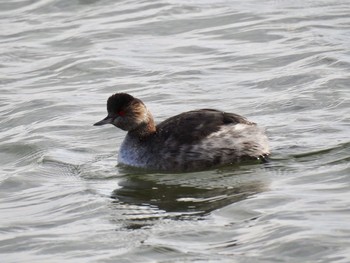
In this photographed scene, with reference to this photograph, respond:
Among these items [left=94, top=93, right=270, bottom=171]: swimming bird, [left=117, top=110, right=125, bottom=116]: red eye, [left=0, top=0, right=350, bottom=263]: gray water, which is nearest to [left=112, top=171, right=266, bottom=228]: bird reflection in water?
[left=0, top=0, right=350, bottom=263]: gray water

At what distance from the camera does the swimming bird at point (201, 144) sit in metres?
10.5

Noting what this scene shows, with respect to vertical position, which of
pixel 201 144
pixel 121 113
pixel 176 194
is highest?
pixel 121 113

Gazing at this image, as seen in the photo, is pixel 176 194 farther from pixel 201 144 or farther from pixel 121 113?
pixel 121 113

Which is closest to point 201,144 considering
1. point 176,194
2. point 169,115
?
point 176,194

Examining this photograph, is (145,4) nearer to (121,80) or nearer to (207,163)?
(121,80)

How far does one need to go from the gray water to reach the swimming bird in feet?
0.46

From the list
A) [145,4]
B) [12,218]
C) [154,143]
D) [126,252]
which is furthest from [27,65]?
[126,252]

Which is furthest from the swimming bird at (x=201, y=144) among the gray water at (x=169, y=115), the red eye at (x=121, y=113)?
the red eye at (x=121, y=113)

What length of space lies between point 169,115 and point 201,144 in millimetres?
2061

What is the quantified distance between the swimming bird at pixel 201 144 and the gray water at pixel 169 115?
0.46 feet

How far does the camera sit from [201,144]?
10.5 m

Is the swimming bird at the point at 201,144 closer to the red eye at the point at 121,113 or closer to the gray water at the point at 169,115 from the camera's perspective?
the gray water at the point at 169,115

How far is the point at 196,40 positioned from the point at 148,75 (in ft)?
5.82

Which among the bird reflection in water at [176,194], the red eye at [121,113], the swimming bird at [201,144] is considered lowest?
the bird reflection in water at [176,194]
